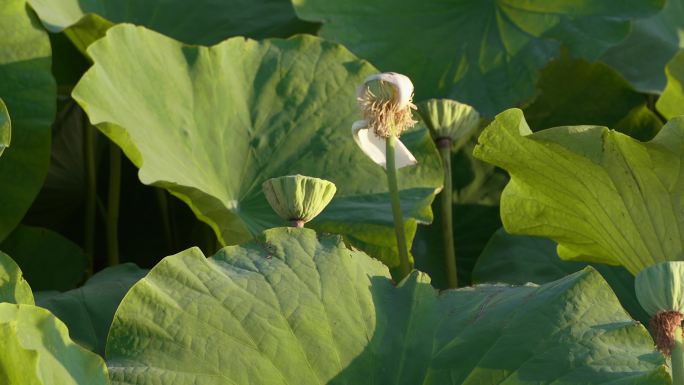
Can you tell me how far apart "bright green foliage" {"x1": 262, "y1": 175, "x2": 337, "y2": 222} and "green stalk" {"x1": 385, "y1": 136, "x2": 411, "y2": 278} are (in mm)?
60

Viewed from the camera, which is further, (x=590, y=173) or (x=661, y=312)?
(x=590, y=173)

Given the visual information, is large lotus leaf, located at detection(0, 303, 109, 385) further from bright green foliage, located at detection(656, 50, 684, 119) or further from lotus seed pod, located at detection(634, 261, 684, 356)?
bright green foliage, located at detection(656, 50, 684, 119)

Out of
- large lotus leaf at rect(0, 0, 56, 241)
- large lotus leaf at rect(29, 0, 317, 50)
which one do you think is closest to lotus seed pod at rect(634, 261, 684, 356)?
large lotus leaf at rect(0, 0, 56, 241)

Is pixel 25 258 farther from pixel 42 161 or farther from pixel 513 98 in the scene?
pixel 513 98

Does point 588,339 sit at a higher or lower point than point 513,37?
higher

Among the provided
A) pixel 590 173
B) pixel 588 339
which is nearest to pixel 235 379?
pixel 588 339

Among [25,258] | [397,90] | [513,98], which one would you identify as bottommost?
[25,258]

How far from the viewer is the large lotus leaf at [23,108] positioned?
1.53m

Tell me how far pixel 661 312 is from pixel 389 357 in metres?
0.24

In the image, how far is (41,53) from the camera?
60.6 inches

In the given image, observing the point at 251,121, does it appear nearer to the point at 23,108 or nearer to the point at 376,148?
the point at 23,108

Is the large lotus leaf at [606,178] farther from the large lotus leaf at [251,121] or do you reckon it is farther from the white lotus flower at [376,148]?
the large lotus leaf at [251,121]

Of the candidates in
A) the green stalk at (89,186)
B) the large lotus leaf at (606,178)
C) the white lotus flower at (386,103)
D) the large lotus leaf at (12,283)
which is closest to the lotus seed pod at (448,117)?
the large lotus leaf at (606,178)

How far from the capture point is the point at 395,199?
1217 mm
